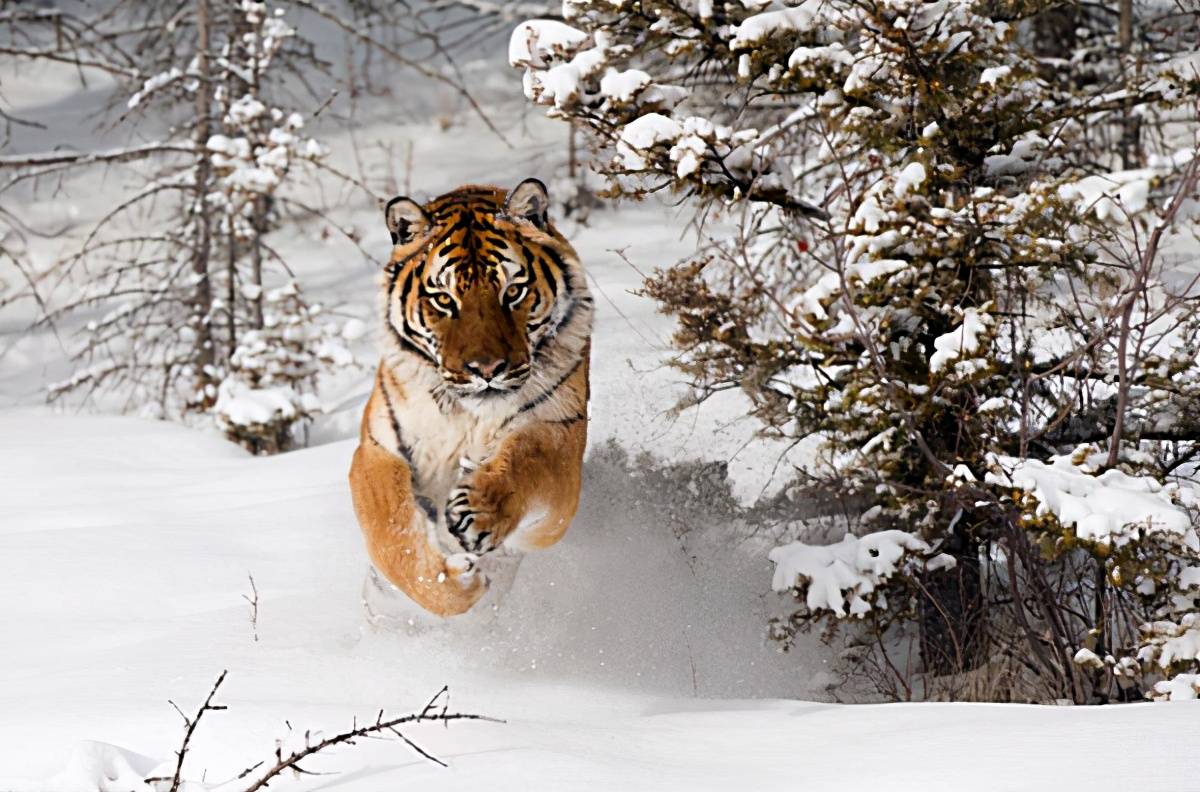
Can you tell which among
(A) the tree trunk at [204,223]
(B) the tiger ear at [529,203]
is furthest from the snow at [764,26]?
(A) the tree trunk at [204,223]

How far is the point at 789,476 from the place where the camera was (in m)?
6.75

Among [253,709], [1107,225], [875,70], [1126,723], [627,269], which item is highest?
[875,70]

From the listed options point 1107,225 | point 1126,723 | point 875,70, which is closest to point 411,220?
point 875,70

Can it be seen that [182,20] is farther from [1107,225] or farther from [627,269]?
[1107,225]

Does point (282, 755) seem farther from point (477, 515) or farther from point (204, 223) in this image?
point (204, 223)

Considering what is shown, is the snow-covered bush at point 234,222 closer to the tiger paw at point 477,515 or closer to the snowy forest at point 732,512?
the snowy forest at point 732,512

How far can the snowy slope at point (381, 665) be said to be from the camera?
3.08 metres

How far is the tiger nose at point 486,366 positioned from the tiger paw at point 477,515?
1.42ft

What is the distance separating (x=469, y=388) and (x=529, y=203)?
2.91ft

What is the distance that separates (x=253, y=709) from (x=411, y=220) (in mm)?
2279

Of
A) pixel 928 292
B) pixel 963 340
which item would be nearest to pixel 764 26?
pixel 928 292

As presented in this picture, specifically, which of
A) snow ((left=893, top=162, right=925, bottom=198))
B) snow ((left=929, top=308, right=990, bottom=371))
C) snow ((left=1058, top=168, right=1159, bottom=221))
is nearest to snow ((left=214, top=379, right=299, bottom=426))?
snow ((left=893, top=162, right=925, bottom=198))

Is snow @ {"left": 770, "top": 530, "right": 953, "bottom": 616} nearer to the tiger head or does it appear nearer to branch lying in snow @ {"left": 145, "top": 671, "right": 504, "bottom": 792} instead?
the tiger head

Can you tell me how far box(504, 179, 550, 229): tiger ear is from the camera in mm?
5289
